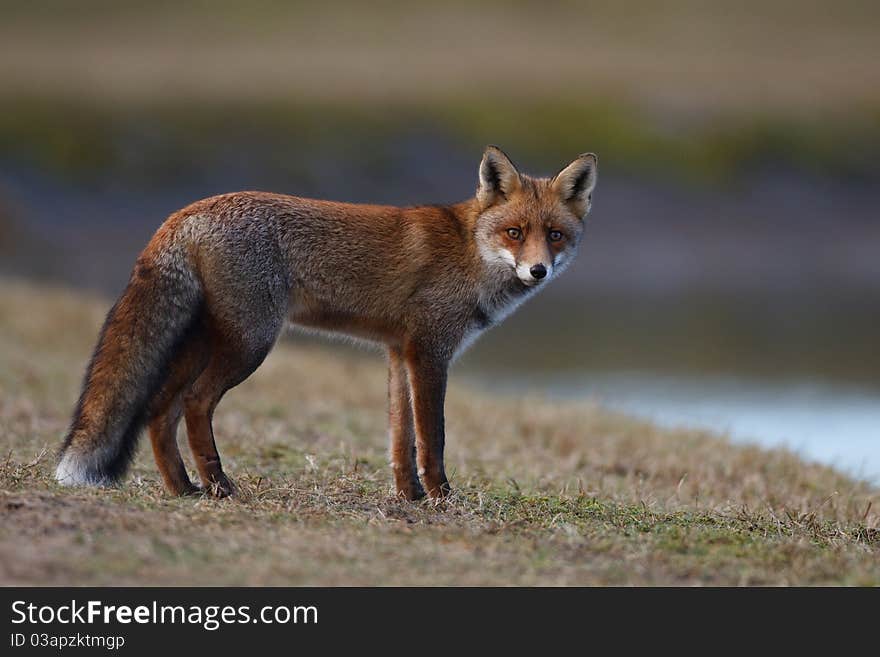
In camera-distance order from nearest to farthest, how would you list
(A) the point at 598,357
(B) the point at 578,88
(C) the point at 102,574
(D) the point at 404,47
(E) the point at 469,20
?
(C) the point at 102,574, (A) the point at 598,357, (B) the point at 578,88, (D) the point at 404,47, (E) the point at 469,20

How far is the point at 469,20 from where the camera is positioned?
6525 centimetres

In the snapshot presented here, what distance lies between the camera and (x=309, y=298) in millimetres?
7844

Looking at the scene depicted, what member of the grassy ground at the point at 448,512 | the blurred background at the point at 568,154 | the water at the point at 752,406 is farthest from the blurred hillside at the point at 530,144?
the grassy ground at the point at 448,512

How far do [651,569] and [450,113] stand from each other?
3713cm

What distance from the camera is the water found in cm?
1480

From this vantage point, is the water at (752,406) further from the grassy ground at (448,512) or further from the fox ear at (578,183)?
the fox ear at (578,183)

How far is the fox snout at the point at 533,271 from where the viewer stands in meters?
7.76

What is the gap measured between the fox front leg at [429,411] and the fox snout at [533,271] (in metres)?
0.77

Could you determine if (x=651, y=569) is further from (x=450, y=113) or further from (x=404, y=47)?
(x=404, y=47)

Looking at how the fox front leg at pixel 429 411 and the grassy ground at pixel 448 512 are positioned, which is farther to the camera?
the fox front leg at pixel 429 411

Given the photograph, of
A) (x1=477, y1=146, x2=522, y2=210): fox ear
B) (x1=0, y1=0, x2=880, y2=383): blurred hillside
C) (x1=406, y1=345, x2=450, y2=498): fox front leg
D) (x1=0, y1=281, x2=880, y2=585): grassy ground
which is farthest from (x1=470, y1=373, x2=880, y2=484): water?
(x1=406, y1=345, x2=450, y2=498): fox front leg

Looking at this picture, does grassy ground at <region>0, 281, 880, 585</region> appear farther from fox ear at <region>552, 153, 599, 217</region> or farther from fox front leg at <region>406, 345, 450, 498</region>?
A: fox ear at <region>552, 153, 599, 217</region>

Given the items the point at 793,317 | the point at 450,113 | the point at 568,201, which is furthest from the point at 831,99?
the point at 568,201

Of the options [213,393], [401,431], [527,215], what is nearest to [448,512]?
[401,431]
